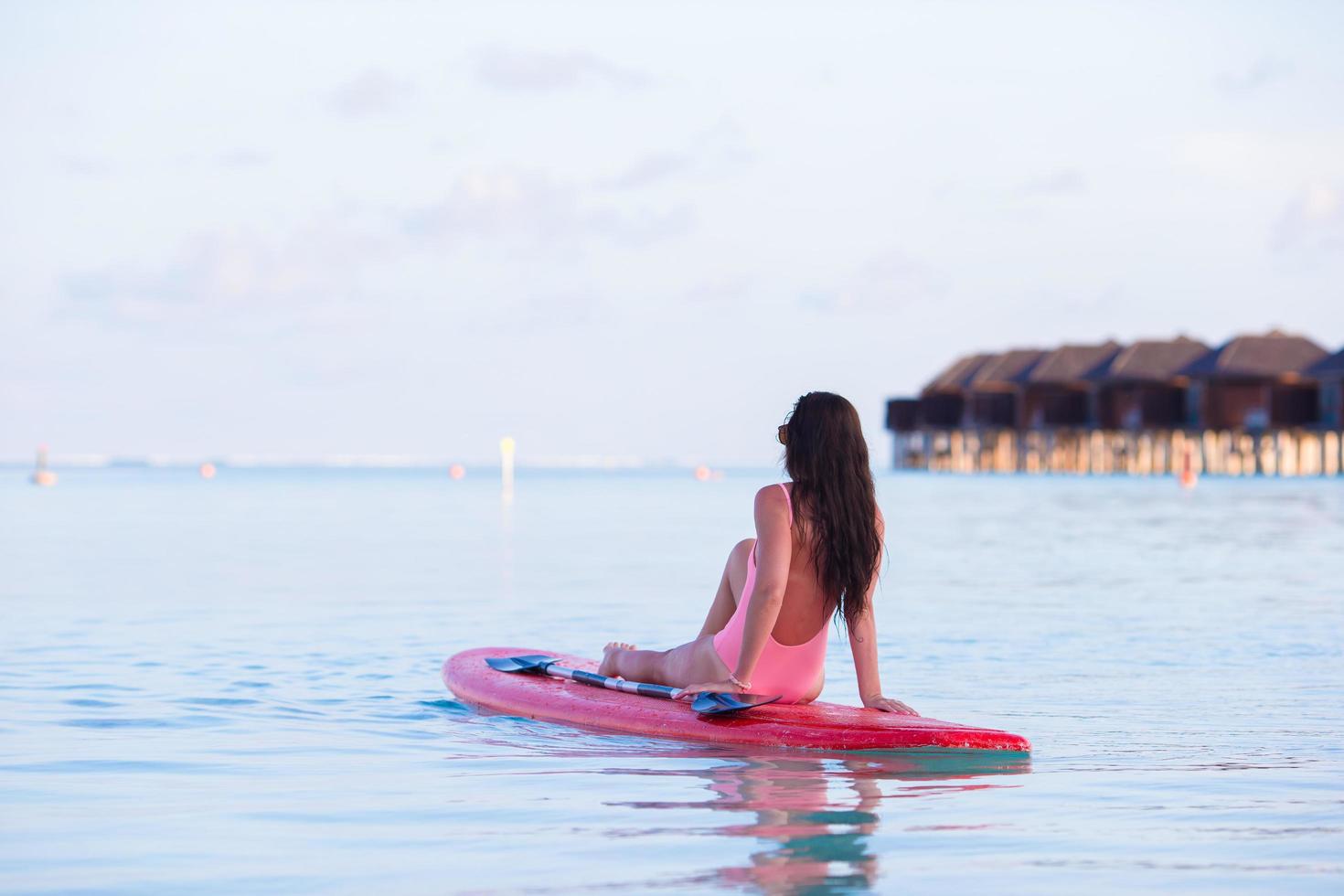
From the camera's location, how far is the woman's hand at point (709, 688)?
7035 mm

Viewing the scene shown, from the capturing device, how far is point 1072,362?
290 feet

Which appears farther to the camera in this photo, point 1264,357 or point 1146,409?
point 1146,409

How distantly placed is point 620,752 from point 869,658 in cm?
113

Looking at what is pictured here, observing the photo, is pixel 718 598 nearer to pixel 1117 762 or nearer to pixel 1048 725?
pixel 1117 762

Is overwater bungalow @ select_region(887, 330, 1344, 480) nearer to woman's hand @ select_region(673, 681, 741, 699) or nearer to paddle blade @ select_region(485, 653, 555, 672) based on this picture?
paddle blade @ select_region(485, 653, 555, 672)

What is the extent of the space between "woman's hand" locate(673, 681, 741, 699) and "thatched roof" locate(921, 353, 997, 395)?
90.7m

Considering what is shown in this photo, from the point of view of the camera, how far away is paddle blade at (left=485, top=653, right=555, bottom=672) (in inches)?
348

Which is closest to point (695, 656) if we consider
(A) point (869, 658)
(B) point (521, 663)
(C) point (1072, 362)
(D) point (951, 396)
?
(A) point (869, 658)

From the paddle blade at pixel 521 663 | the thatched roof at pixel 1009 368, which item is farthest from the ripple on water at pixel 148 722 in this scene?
the thatched roof at pixel 1009 368

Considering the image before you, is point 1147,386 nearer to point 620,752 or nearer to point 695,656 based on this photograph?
point 695,656

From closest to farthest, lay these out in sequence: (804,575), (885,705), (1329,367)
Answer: (804,575) < (885,705) < (1329,367)

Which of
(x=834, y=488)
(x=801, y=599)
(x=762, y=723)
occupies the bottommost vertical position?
(x=762, y=723)

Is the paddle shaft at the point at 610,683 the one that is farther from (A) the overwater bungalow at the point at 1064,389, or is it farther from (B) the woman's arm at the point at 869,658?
(A) the overwater bungalow at the point at 1064,389

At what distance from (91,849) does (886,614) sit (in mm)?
10359
